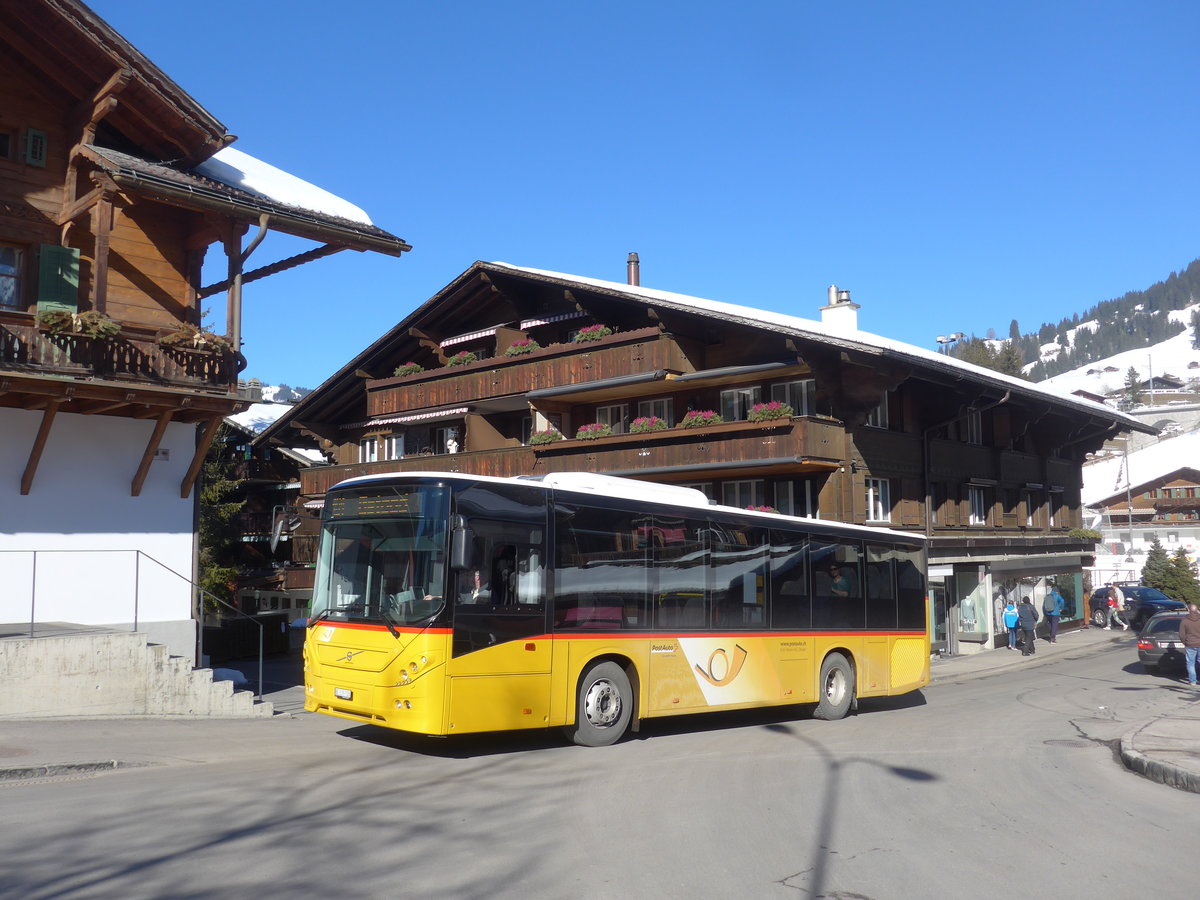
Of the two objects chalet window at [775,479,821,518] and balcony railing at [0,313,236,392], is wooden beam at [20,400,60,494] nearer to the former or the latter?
balcony railing at [0,313,236,392]

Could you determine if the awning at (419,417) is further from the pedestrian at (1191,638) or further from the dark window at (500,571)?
the dark window at (500,571)

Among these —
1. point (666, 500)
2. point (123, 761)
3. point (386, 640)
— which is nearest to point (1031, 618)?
point (666, 500)

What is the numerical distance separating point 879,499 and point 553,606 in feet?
61.0

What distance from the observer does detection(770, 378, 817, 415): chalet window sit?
2855 cm

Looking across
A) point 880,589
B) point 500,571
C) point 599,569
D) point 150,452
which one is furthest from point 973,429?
point 500,571

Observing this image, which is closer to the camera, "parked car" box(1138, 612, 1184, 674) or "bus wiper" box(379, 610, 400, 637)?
"bus wiper" box(379, 610, 400, 637)

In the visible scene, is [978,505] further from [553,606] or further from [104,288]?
[104,288]

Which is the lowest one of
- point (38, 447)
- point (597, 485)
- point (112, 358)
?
point (597, 485)

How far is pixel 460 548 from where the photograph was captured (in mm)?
11148

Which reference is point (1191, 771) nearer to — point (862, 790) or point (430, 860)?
point (862, 790)

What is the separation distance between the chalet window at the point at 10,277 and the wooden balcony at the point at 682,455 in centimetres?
907

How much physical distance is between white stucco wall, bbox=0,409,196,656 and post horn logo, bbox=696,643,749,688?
9133mm

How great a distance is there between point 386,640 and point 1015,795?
663 cm

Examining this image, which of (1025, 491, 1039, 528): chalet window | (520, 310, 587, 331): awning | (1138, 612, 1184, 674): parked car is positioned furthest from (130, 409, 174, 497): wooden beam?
(1025, 491, 1039, 528): chalet window
